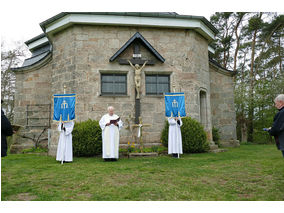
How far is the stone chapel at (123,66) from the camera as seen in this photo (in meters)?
10.4

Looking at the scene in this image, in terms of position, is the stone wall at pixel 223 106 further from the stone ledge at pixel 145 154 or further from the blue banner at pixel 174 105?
the stone ledge at pixel 145 154

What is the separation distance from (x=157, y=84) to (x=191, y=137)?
2785 millimetres

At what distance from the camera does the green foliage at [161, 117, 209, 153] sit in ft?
31.5

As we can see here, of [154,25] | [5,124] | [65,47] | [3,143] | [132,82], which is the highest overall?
[154,25]

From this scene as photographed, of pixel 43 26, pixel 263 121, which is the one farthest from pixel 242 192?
pixel 263 121

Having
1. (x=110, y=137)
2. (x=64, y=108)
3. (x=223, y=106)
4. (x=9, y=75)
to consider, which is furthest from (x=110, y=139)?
(x=9, y=75)

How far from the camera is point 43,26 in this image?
11281mm

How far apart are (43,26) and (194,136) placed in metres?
8.02

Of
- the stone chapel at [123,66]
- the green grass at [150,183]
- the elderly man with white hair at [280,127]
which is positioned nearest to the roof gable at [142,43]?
the stone chapel at [123,66]

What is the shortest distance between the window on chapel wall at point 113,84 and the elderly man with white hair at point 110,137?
2.36m

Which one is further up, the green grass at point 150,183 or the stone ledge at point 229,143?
the stone ledge at point 229,143

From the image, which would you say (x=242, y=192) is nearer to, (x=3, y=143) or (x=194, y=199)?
(x=194, y=199)

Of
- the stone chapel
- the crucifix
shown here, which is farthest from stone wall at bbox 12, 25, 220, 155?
the crucifix

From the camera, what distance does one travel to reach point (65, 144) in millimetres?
8211
